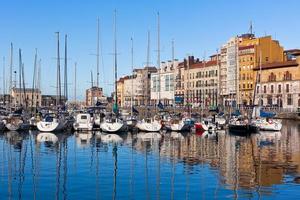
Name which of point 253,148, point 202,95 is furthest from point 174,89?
point 253,148

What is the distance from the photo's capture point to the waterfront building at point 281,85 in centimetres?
12511

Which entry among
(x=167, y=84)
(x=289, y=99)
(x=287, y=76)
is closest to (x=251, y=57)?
(x=287, y=76)

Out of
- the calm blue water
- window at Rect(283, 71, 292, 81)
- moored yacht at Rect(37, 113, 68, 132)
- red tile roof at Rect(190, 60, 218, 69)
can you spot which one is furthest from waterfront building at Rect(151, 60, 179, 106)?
the calm blue water

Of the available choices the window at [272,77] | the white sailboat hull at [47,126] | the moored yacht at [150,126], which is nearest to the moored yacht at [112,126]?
the moored yacht at [150,126]

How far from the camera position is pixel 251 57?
137m

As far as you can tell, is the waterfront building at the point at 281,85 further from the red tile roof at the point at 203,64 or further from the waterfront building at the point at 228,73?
the red tile roof at the point at 203,64

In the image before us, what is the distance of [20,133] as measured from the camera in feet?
209

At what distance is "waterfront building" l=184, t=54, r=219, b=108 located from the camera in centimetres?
14812

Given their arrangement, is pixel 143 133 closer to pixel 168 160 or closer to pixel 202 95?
pixel 168 160

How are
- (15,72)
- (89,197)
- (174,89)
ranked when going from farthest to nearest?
(174,89)
(15,72)
(89,197)

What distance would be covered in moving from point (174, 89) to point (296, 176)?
441ft

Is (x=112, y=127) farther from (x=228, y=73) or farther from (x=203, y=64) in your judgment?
(x=203, y=64)

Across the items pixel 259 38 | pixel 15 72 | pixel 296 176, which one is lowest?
pixel 296 176

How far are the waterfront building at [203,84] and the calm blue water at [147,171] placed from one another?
98.2 meters
